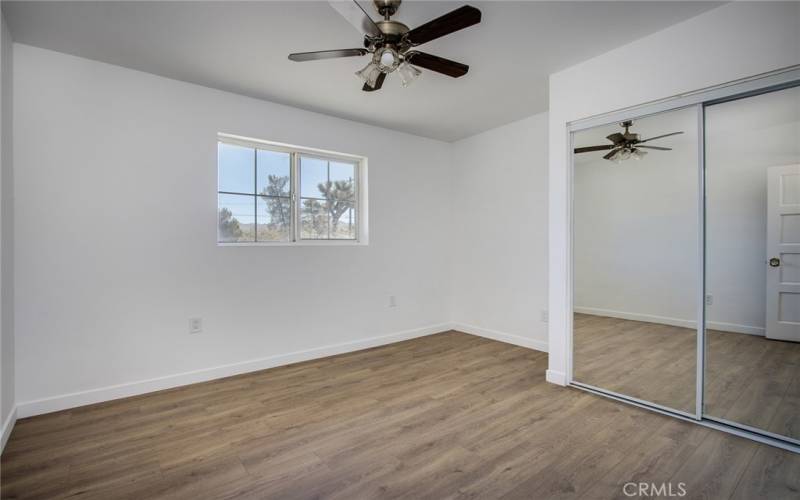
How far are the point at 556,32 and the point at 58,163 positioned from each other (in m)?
3.55

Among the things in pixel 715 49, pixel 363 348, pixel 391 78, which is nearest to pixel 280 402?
pixel 363 348

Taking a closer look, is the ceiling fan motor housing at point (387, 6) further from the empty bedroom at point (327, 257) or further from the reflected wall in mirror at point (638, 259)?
the reflected wall in mirror at point (638, 259)

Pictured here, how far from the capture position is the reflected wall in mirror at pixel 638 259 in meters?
2.42

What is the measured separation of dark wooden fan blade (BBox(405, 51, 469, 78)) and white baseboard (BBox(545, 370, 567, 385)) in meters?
2.44

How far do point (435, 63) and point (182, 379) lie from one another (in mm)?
3110

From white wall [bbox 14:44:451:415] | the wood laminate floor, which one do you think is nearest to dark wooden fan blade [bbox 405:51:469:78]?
white wall [bbox 14:44:451:415]

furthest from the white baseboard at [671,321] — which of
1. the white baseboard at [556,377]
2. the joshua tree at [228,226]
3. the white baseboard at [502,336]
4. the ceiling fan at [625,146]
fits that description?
the joshua tree at [228,226]

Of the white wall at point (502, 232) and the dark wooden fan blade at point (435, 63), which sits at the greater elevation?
the dark wooden fan blade at point (435, 63)

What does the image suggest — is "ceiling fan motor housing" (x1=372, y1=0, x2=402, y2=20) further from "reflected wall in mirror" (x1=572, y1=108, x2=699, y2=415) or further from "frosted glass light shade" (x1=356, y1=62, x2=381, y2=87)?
"reflected wall in mirror" (x1=572, y1=108, x2=699, y2=415)

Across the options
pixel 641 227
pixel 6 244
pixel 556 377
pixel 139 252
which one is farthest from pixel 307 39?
pixel 556 377

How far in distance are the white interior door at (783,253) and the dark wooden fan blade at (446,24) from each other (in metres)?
2.03

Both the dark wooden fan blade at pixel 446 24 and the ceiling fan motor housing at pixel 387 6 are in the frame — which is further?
the ceiling fan motor housing at pixel 387 6

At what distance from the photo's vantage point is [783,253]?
2129 millimetres

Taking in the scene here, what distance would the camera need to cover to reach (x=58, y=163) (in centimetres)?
255
